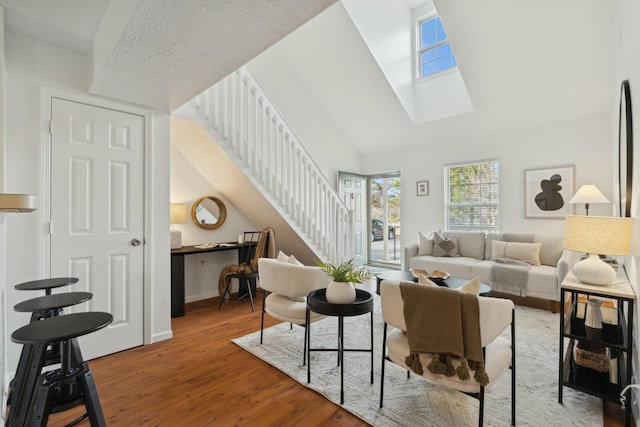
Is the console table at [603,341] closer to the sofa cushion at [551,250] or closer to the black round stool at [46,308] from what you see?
the sofa cushion at [551,250]

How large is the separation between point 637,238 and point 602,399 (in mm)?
1040

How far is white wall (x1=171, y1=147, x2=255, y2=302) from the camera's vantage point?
4.05 metres

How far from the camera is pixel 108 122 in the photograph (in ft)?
8.73

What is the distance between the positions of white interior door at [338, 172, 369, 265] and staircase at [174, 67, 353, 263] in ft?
6.16

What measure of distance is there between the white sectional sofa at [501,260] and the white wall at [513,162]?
1.95ft

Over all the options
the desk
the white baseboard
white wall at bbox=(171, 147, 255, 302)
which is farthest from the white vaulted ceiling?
the white baseboard

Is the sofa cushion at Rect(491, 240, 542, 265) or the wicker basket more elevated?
the sofa cushion at Rect(491, 240, 542, 265)

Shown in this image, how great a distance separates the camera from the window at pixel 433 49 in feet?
17.3

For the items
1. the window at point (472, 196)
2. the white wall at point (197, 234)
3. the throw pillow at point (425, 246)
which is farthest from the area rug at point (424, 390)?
the window at point (472, 196)

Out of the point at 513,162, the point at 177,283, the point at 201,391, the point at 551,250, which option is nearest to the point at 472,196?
the point at 513,162

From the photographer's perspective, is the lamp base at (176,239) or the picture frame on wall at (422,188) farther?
the picture frame on wall at (422,188)

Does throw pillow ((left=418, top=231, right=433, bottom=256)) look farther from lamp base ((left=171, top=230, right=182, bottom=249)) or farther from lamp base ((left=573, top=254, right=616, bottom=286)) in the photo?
lamp base ((left=171, top=230, right=182, bottom=249))

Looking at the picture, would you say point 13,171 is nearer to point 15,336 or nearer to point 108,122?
point 108,122

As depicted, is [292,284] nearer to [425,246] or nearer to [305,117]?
[425,246]
